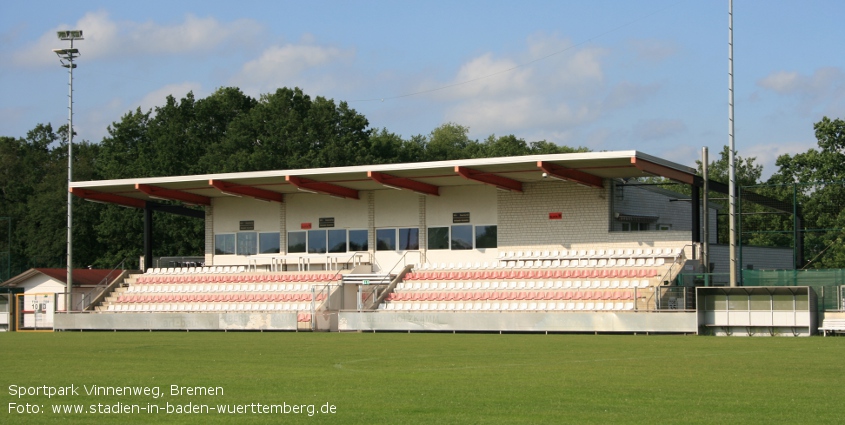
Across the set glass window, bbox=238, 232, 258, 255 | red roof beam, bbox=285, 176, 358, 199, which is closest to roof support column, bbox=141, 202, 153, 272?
glass window, bbox=238, 232, 258, 255

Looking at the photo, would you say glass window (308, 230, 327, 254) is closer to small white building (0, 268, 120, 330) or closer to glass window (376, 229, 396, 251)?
glass window (376, 229, 396, 251)

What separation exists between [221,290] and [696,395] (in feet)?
97.7

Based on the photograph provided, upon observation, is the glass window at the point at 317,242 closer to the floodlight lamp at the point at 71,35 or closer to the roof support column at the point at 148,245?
the roof support column at the point at 148,245

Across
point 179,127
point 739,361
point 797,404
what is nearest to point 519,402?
point 797,404

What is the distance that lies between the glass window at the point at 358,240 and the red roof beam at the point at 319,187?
157 cm

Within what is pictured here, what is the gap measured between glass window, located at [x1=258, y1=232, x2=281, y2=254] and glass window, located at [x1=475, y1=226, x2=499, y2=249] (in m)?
9.38

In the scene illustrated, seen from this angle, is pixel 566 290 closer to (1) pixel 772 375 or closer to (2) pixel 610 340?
(2) pixel 610 340

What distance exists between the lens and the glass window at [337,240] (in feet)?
139

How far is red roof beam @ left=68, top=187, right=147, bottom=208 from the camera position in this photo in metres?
43.3

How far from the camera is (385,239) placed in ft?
136

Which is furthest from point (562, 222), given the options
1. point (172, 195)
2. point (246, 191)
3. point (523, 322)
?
point (172, 195)

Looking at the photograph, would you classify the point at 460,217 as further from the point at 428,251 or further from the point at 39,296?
the point at 39,296

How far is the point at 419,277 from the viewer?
37438mm

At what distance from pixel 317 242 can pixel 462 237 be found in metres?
6.80
